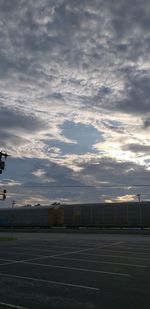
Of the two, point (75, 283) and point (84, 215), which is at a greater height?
point (84, 215)

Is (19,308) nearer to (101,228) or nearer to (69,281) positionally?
(69,281)

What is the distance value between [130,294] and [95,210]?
37.7m

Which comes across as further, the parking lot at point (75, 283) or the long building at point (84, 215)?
the long building at point (84, 215)

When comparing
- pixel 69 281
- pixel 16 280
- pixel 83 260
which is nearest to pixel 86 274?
pixel 69 281

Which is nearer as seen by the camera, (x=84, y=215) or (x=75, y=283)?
(x=75, y=283)

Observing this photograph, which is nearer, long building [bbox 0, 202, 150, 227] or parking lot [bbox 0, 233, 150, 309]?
parking lot [bbox 0, 233, 150, 309]

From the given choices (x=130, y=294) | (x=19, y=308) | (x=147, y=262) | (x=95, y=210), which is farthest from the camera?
(x=95, y=210)

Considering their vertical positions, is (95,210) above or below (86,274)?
above

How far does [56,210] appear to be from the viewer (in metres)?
52.1

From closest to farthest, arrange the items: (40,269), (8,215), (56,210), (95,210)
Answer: (40,269) < (95,210) < (56,210) < (8,215)

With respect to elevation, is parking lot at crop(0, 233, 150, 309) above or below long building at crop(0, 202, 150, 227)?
below

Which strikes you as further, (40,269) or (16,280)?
(40,269)

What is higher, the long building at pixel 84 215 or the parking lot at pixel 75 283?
the long building at pixel 84 215

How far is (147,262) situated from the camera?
601 inches
